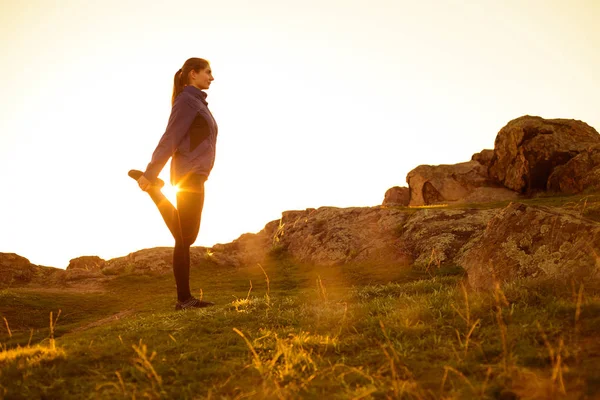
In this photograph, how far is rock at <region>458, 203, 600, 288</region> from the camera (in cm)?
706

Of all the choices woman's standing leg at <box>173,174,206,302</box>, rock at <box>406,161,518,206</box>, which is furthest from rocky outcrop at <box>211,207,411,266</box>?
rock at <box>406,161,518,206</box>

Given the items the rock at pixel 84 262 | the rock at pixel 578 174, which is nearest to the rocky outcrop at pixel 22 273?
the rock at pixel 84 262

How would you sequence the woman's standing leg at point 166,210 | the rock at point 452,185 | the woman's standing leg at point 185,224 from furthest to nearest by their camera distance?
the rock at point 452,185 < the woman's standing leg at point 185,224 < the woman's standing leg at point 166,210

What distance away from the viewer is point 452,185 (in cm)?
3362

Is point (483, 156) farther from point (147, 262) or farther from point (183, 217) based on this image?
point (183, 217)

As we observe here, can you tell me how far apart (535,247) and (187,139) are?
7121 mm

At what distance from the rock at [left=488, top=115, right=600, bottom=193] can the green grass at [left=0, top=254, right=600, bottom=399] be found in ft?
70.7

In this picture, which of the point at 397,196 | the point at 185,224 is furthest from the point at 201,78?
the point at 397,196

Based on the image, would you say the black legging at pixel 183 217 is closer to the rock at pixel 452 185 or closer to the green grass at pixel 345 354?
the green grass at pixel 345 354

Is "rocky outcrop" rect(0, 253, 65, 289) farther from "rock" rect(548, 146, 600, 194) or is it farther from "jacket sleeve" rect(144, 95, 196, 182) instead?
"rock" rect(548, 146, 600, 194)

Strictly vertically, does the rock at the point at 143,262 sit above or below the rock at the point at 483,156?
below

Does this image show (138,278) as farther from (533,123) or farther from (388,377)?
(533,123)

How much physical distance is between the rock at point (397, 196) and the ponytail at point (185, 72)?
101 feet

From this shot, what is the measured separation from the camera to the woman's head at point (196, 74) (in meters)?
10.3
